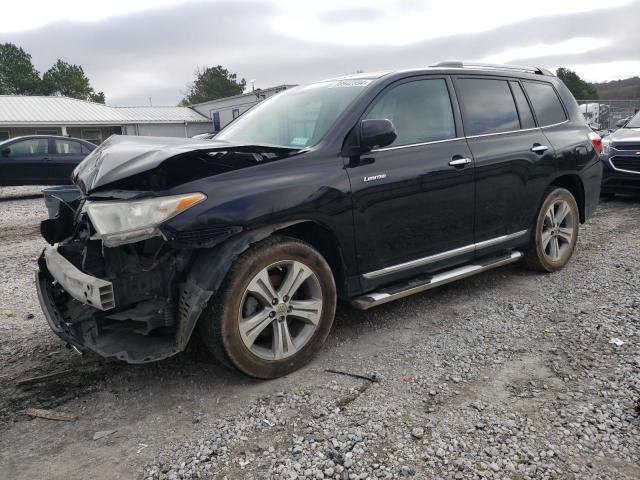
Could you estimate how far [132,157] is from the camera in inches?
116

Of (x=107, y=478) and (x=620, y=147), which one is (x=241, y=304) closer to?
(x=107, y=478)

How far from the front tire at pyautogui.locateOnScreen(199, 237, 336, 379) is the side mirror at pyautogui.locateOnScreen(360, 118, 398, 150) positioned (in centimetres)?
79

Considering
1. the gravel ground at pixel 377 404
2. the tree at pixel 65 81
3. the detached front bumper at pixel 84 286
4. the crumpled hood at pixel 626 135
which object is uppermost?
the tree at pixel 65 81

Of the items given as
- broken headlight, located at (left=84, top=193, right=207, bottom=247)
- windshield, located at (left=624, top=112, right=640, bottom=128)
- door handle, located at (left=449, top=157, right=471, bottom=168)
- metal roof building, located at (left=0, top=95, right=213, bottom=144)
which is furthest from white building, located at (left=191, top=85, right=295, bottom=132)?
broken headlight, located at (left=84, top=193, right=207, bottom=247)

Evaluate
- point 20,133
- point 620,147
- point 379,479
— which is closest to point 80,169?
point 379,479

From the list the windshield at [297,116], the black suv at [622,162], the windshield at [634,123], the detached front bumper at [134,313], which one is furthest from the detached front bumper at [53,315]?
the windshield at [634,123]

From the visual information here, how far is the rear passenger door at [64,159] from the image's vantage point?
12.5m

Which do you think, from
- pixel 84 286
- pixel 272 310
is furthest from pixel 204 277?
pixel 84 286

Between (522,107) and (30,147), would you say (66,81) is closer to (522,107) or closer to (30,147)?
(30,147)

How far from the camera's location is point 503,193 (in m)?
4.34

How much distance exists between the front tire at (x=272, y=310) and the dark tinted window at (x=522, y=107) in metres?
2.69

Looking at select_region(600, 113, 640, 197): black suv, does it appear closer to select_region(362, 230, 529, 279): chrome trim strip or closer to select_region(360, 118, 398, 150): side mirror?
select_region(362, 230, 529, 279): chrome trim strip

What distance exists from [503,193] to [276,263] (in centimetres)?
230

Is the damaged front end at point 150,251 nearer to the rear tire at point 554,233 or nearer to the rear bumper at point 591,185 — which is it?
the rear tire at point 554,233
